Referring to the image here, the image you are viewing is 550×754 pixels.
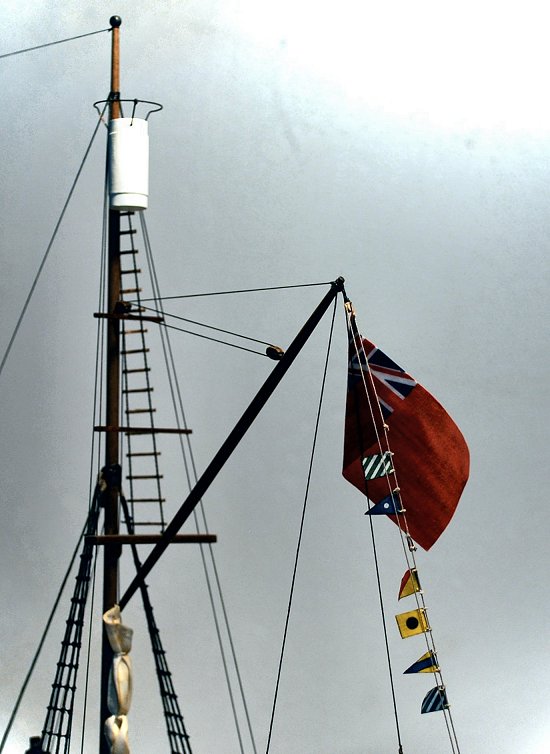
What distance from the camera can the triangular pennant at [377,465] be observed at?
6.81 m

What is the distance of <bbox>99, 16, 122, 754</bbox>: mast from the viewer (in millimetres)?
7328

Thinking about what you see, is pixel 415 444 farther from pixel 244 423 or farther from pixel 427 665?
pixel 427 665

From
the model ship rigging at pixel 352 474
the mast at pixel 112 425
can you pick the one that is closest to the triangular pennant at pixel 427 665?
the model ship rigging at pixel 352 474

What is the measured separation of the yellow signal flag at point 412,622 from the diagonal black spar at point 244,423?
1.20m

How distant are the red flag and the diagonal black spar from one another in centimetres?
29

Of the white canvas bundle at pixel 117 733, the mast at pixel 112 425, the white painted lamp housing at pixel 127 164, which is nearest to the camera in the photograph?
the white canvas bundle at pixel 117 733

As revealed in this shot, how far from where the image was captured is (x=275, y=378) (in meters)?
6.92

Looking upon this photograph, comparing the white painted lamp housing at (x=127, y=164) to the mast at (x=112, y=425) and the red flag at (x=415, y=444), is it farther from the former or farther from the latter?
the red flag at (x=415, y=444)

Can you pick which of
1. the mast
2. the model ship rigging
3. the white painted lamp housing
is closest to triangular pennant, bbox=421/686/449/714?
the model ship rigging

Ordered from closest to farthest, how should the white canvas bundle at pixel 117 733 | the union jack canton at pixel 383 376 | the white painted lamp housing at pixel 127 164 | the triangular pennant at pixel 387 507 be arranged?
the triangular pennant at pixel 387 507 → the union jack canton at pixel 383 376 → the white canvas bundle at pixel 117 733 → the white painted lamp housing at pixel 127 164

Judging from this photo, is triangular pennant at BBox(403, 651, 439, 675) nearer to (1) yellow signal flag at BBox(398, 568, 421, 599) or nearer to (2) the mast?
(1) yellow signal flag at BBox(398, 568, 421, 599)

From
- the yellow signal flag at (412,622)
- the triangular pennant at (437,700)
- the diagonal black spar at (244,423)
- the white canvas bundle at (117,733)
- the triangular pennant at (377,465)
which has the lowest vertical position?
the triangular pennant at (437,700)

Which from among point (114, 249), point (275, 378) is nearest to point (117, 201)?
point (114, 249)

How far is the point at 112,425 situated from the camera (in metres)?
7.54
